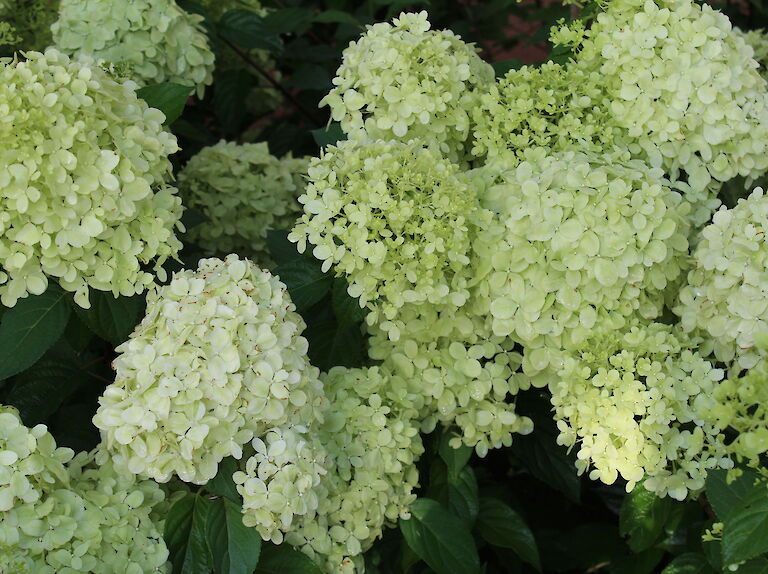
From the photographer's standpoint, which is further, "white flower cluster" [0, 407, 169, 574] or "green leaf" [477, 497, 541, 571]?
"green leaf" [477, 497, 541, 571]

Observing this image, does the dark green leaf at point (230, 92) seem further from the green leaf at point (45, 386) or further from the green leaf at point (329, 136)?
the green leaf at point (45, 386)

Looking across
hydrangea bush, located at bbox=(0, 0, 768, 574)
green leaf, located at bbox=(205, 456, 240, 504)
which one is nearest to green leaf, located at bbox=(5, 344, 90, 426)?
hydrangea bush, located at bbox=(0, 0, 768, 574)

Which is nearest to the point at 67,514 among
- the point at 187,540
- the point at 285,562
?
the point at 187,540

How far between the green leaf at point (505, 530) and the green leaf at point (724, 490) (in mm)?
344

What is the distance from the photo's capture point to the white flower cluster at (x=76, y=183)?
115 centimetres

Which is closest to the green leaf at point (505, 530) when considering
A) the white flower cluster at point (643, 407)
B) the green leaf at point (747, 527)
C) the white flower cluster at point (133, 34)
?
the white flower cluster at point (643, 407)

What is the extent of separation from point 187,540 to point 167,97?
0.64m

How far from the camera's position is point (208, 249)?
1.72 meters

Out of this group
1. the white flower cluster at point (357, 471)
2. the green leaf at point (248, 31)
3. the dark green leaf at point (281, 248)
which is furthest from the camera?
the green leaf at point (248, 31)

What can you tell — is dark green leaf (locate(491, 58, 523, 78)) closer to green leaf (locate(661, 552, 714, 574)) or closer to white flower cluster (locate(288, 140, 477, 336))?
white flower cluster (locate(288, 140, 477, 336))

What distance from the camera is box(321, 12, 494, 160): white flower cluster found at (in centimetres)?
136

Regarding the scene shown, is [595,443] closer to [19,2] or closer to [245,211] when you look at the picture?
[245,211]

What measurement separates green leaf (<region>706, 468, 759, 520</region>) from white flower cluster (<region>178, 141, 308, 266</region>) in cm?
83

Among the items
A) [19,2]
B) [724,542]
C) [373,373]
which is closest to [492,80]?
[373,373]
